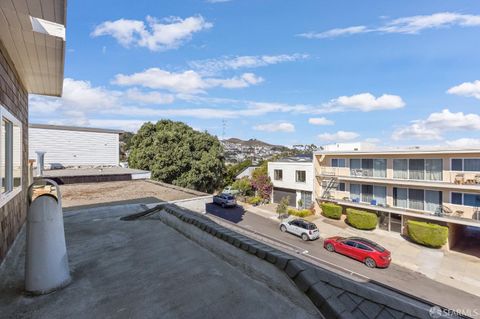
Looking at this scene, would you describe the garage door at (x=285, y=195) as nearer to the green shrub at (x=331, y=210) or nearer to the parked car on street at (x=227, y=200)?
the green shrub at (x=331, y=210)

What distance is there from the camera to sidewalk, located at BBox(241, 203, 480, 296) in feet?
38.9

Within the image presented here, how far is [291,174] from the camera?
996 inches

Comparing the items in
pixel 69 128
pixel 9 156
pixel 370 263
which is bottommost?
pixel 370 263

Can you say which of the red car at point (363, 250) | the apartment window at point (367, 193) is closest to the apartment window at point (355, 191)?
the apartment window at point (367, 193)

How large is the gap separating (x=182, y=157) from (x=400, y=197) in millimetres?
19285

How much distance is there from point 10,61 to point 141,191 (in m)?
9.48

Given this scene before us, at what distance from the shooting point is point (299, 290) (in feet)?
8.84

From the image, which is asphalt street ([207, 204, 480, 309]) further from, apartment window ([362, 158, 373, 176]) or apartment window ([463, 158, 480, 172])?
apartment window ([463, 158, 480, 172])

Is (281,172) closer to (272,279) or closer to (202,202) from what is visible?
(202,202)

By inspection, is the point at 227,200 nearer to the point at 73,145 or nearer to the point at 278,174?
the point at 278,174

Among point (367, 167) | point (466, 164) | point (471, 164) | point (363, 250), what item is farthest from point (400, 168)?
point (363, 250)

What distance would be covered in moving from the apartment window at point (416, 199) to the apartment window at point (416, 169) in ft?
3.33

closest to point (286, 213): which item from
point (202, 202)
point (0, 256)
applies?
point (202, 202)

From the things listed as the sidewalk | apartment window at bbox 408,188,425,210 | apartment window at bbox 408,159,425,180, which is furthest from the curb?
apartment window at bbox 408,188,425,210
